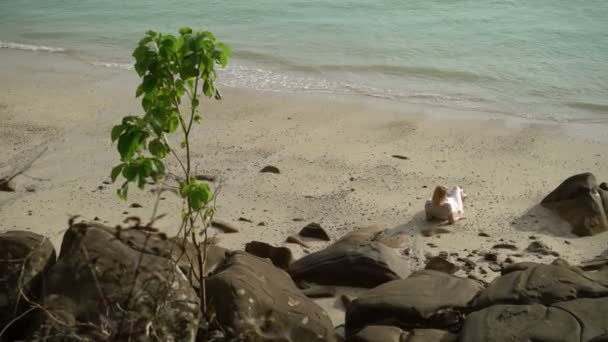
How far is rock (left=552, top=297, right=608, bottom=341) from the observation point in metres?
3.58

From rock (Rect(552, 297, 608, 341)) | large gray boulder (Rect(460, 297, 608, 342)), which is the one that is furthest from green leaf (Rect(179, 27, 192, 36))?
rock (Rect(552, 297, 608, 341))

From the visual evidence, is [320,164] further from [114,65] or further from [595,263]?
[114,65]

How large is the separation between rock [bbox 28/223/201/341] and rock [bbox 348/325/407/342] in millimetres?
803

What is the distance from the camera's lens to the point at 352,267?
475 cm

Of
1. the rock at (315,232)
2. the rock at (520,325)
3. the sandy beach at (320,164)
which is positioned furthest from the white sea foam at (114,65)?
the rock at (520,325)

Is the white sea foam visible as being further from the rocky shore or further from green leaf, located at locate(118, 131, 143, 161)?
green leaf, located at locate(118, 131, 143, 161)

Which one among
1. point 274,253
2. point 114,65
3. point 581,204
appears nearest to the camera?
point 274,253

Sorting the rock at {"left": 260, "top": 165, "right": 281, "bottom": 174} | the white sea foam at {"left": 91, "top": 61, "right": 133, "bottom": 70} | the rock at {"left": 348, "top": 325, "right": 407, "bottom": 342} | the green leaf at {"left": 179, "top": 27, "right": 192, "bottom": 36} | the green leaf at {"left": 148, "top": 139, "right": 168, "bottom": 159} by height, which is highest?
the green leaf at {"left": 179, "top": 27, "right": 192, "bottom": 36}

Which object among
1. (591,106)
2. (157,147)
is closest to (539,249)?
(157,147)

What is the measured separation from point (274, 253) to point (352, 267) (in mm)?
529

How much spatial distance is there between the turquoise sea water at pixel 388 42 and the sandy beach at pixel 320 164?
3.22 ft

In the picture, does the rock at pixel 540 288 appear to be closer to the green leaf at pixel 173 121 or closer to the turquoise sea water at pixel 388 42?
the green leaf at pixel 173 121

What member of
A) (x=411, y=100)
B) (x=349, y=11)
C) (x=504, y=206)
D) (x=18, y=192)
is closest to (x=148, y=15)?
(x=349, y=11)

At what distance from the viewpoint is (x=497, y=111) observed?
912 cm
